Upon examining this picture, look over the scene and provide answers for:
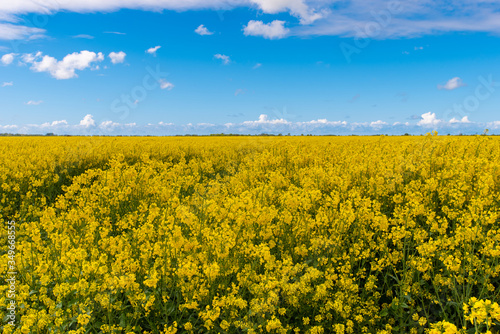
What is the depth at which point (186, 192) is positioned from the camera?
8.27 m

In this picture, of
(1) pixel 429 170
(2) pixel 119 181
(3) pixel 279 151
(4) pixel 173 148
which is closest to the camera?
(1) pixel 429 170

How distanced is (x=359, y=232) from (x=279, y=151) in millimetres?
7492

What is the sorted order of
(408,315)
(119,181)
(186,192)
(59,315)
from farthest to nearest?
(186,192)
(119,181)
(408,315)
(59,315)

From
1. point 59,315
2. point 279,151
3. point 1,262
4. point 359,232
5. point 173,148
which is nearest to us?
point 59,315

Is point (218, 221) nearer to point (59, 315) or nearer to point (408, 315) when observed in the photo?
point (59, 315)

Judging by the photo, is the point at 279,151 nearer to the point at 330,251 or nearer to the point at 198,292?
the point at 330,251

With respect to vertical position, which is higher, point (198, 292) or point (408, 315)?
point (198, 292)

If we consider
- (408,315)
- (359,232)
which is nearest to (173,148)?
(359,232)

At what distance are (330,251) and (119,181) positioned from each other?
5662 millimetres

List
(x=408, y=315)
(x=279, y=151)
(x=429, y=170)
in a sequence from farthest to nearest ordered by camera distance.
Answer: (x=279, y=151) < (x=429, y=170) < (x=408, y=315)

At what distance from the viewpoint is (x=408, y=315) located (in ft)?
11.9

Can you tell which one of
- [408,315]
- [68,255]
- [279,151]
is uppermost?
[279,151]

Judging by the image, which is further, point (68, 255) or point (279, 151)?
point (279, 151)

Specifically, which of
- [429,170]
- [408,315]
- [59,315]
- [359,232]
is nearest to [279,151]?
[429,170]
